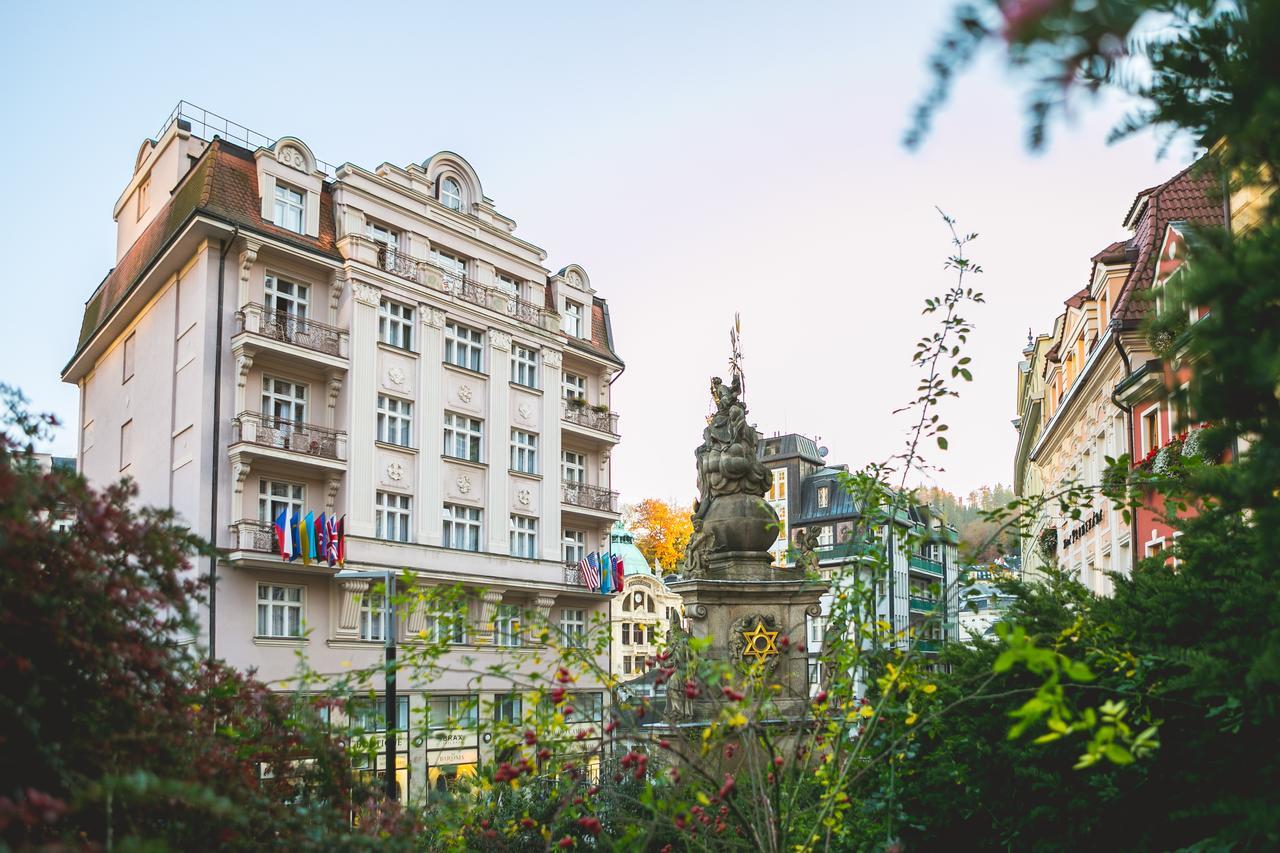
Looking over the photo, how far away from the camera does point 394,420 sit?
30688 mm

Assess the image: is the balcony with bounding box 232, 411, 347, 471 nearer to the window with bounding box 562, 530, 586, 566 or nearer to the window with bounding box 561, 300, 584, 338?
the window with bounding box 562, 530, 586, 566

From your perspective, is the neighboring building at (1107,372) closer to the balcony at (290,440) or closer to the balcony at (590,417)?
the balcony at (590,417)

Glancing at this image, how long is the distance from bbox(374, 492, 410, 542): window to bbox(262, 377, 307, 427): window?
2.73 m

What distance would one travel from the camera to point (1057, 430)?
39.1 meters

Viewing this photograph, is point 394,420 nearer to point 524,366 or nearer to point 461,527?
point 461,527

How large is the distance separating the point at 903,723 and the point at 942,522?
1.54 m

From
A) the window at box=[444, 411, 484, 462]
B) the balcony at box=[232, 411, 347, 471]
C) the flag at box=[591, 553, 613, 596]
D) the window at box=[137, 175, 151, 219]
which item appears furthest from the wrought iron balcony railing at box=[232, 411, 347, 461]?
the flag at box=[591, 553, 613, 596]

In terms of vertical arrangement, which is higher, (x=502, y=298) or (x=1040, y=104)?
(x=502, y=298)

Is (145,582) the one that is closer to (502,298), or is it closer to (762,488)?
(762,488)

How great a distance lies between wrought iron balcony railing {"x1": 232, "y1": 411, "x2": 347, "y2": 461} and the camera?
2738 cm

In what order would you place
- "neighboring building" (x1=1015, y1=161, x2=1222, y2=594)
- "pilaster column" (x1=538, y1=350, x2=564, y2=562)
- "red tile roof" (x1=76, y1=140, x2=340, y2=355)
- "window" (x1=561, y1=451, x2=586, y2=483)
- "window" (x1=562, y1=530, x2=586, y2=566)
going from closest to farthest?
"neighboring building" (x1=1015, y1=161, x2=1222, y2=594), "red tile roof" (x1=76, y1=140, x2=340, y2=355), "pilaster column" (x1=538, y1=350, x2=564, y2=562), "window" (x1=562, y1=530, x2=586, y2=566), "window" (x1=561, y1=451, x2=586, y2=483)

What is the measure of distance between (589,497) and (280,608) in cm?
1133

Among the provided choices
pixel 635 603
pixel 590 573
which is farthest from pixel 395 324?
pixel 635 603

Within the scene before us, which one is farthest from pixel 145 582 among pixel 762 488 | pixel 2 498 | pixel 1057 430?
pixel 1057 430
